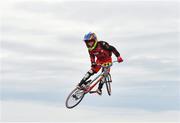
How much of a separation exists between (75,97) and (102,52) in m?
4.40

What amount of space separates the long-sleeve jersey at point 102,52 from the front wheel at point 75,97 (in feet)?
10.3

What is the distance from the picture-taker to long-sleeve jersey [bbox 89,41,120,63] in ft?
133

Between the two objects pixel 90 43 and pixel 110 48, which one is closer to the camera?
pixel 90 43

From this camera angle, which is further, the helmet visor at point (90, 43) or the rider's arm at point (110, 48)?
the rider's arm at point (110, 48)

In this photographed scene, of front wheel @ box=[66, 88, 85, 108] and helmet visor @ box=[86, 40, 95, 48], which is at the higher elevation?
helmet visor @ box=[86, 40, 95, 48]

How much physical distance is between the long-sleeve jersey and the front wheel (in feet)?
10.3

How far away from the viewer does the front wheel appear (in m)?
42.6

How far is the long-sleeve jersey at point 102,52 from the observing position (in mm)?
40531

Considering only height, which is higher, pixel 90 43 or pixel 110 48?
pixel 90 43

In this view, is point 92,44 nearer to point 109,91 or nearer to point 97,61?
point 97,61

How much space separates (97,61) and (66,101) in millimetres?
3932

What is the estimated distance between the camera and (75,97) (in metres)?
42.9

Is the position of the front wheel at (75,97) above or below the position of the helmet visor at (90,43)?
below

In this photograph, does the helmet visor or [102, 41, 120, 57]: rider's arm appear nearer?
the helmet visor
